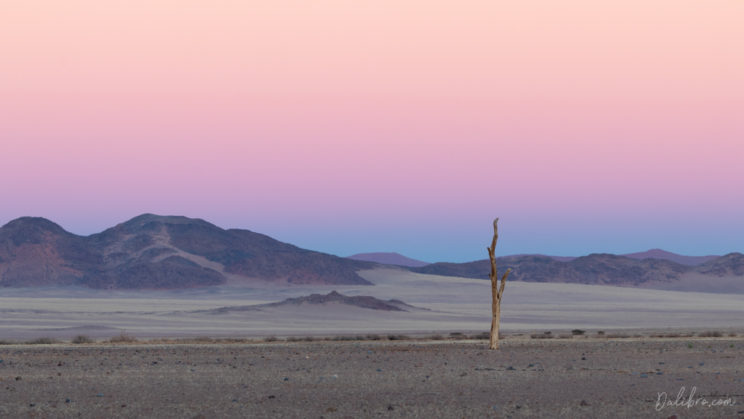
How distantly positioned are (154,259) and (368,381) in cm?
11056

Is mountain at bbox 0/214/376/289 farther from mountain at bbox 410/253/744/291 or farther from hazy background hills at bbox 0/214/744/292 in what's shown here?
mountain at bbox 410/253/744/291

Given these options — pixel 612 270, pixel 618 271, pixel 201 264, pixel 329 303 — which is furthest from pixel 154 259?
pixel 329 303

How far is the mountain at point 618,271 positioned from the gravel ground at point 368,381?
10713 centimetres

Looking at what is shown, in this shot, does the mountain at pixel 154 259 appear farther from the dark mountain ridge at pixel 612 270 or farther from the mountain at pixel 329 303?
the mountain at pixel 329 303

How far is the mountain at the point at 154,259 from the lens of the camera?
117 metres

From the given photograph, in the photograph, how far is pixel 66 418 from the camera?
13148 mm

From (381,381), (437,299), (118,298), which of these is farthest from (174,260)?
(381,381)

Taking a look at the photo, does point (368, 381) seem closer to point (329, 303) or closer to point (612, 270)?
point (329, 303)

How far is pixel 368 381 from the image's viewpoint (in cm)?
1778

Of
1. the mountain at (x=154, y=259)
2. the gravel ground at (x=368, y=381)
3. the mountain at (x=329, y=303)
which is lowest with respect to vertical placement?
the gravel ground at (x=368, y=381)

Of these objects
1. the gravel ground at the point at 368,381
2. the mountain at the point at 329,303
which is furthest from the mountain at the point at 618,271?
the gravel ground at the point at 368,381

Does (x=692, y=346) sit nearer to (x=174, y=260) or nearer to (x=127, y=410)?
(x=127, y=410)

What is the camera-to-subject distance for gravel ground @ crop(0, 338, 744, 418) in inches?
543

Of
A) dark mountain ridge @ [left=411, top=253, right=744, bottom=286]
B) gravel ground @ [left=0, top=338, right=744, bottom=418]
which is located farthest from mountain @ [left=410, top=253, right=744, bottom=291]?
gravel ground @ [left=0, top=338, right=744, bottom=418]
